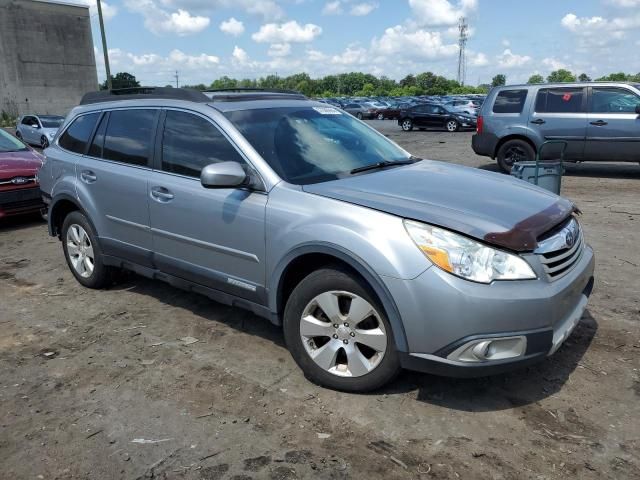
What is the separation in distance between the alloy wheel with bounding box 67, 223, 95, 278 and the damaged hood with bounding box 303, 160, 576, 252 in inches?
106

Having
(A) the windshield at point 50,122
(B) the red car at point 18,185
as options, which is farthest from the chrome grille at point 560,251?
(A) the windshield at point 50,122

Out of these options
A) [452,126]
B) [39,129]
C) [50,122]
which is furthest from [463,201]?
[452,126]

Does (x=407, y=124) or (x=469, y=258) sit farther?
(x=407, y=124)

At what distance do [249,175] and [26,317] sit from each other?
254cm

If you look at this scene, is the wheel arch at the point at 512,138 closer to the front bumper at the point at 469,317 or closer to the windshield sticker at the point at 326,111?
the windshield sticker at the point at 326,111

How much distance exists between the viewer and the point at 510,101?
38.2 feet

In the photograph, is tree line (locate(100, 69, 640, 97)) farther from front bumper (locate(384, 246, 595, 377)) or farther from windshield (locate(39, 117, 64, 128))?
front bumper (locate(384, 246, 595, 377))

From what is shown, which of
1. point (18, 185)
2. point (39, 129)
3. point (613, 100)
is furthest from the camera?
point (39, 129)

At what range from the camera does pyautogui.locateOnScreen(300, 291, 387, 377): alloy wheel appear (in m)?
3.15

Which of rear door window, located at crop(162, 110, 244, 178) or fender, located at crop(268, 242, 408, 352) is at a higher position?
rear door window, located at crop(162, 110, 244, 178)

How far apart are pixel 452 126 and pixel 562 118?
52.6 feet

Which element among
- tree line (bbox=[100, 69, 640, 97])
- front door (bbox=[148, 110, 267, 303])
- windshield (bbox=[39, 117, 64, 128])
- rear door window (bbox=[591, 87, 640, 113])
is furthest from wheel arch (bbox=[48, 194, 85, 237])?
tree line (bbox=[100, 69, 640, 97])

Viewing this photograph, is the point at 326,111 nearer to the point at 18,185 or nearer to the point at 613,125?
the point at 18,185

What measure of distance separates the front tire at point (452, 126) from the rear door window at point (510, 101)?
15167 millimetres
